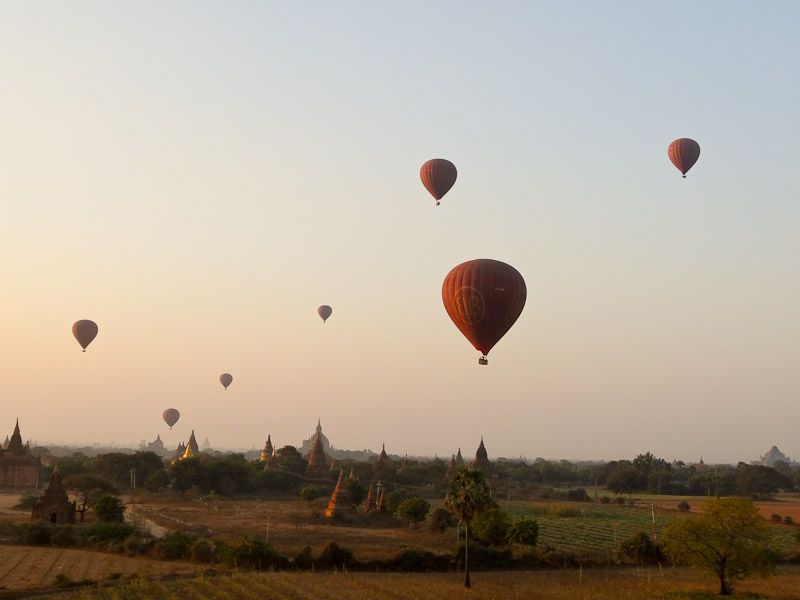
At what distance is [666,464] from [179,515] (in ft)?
425

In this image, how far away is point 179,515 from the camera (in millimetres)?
69875

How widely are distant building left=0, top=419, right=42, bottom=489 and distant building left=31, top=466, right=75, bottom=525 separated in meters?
44.1

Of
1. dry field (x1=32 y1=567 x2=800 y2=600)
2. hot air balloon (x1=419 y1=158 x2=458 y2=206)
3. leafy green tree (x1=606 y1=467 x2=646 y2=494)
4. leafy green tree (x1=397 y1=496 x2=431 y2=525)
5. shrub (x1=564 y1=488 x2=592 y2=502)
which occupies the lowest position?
dry field (x1=32 y1=567 x2=800 y2=600)

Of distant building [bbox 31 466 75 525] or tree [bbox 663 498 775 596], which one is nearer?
tree [bbox 663 498 775 596]

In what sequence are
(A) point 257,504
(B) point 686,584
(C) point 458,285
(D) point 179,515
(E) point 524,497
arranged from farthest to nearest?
(E) point 524,497
(A) point 257,504
(D) point 179,515
(C) point 458,285
(B) point 686,584

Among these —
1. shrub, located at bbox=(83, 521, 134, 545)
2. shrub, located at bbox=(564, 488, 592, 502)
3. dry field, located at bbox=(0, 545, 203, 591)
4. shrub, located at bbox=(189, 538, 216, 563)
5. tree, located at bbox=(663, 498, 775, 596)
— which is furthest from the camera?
shrub, located at bbox=(564, 488, 592, 502)

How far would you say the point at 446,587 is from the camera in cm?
3772

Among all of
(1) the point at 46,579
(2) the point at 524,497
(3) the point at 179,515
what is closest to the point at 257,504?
(3) the point at 179,515

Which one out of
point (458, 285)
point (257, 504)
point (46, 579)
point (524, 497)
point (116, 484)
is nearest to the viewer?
point (46, 579)

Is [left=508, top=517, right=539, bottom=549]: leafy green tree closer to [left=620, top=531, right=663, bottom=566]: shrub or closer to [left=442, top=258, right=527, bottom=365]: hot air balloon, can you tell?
[left=620, top=531, right=663, bottom=566]: shrub

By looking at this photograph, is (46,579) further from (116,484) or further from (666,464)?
(666,464)

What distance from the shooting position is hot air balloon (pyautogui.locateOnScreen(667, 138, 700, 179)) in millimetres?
57562

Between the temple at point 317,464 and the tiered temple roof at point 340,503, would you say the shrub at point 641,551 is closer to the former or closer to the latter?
the tiered temple roof at point 340,503

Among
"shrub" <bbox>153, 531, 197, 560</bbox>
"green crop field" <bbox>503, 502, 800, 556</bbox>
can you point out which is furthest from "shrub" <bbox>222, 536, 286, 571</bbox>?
"green crop field" <bbox>503, 502, 800, 556</bbox>
